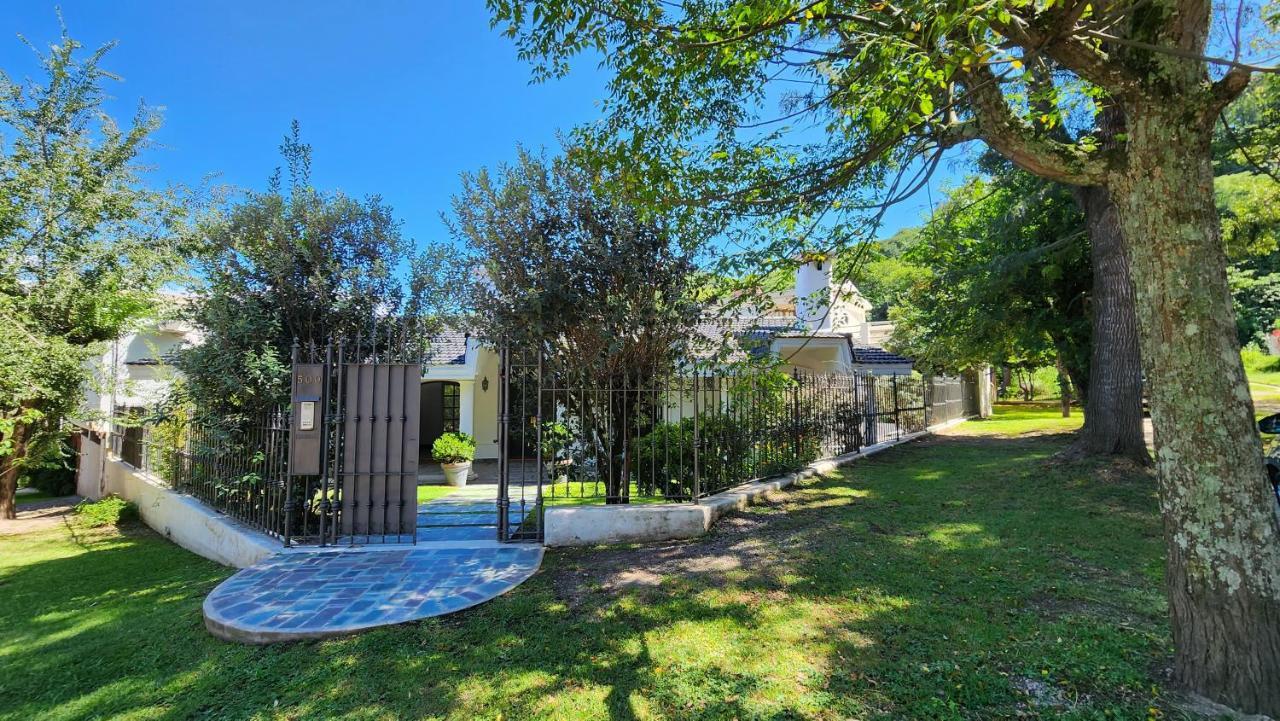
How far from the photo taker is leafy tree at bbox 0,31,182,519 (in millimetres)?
9039

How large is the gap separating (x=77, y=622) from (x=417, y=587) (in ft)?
9.72

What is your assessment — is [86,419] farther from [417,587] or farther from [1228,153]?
[1228,153]

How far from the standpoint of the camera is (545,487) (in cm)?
1028

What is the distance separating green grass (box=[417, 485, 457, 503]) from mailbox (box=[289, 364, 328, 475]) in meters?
3.48

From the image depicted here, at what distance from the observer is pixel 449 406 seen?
16.4 metres

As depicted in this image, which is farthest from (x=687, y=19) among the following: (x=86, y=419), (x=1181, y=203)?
(x=86, y=419)

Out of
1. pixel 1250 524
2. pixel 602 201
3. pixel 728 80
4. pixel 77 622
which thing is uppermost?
pixel 728 80

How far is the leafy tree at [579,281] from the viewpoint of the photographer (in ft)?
21.5

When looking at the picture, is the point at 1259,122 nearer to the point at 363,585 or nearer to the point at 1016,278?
the point at 1016,278

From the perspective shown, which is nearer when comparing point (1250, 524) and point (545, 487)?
point (1250, 524)

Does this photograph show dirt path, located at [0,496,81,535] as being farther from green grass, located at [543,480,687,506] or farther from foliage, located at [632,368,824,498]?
foliage, located at [632,368,824,498]

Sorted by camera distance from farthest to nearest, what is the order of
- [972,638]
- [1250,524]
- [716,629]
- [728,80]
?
1. [728,80]
2. [716,629]
3. [972,638]
4. [1250,524]

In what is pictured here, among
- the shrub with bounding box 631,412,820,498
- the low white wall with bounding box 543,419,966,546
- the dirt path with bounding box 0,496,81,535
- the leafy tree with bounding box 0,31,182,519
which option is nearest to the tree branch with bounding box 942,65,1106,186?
the shrub with bounding box 631,412,820,498

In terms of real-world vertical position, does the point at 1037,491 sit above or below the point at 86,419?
below
